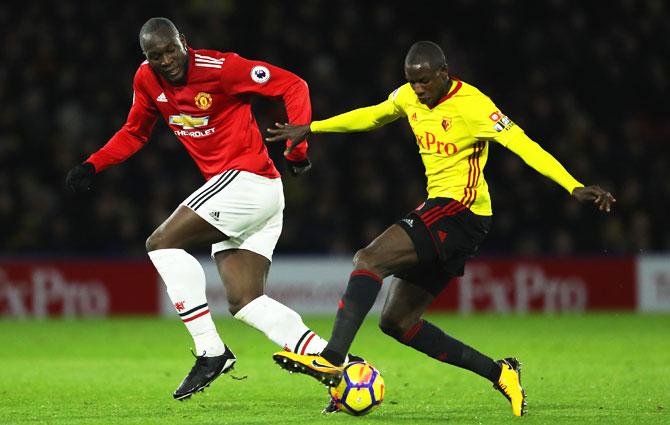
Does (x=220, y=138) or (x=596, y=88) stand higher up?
(x=596, y=88)

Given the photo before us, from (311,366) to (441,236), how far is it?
3.31ft

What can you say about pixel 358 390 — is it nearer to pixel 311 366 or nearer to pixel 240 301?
pixel 311 366

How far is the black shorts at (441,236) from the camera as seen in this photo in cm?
625

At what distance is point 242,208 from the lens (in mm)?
6688

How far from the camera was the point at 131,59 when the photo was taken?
17.0 metres

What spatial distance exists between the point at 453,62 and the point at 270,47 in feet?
9.24

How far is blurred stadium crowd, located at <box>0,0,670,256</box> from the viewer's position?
15.6 metres

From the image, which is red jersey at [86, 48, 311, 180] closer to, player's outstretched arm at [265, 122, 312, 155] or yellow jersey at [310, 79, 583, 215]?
player's outstretched arm at [265, 122, 312, 155]

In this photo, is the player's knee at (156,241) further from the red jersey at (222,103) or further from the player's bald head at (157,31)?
the player's bald head at (157,31)

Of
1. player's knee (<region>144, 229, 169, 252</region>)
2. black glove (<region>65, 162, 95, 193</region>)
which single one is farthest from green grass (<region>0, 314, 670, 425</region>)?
black glove (<region>65, 162, 95, 193</region>)

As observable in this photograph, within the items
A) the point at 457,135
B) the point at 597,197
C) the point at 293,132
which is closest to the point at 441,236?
the point at 457,135

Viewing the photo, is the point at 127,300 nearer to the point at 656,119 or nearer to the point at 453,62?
the point at 453,62

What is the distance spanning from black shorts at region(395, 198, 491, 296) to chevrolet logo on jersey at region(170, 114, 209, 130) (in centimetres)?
131

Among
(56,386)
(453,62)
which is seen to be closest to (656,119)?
(453,62)
